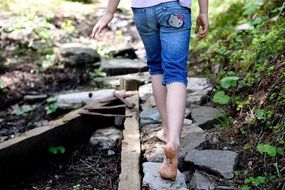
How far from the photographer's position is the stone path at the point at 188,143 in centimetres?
284

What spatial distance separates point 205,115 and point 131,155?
88cm

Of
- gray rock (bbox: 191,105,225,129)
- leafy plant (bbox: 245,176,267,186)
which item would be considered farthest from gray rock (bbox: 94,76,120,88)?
leafy plant (bbox: 245,176,267,186)

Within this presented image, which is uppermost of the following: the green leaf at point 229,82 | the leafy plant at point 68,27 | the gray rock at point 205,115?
the leafy plant at point 68,27

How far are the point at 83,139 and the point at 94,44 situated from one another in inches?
117

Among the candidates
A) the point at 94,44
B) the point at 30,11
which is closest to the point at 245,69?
the point at 94,44

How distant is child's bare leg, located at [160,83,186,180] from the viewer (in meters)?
2.68

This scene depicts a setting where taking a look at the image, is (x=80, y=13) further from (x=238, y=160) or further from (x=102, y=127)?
(x=238, y=160)

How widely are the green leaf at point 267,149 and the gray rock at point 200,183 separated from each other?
0.38 meters

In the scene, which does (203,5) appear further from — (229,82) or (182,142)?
(229,82)

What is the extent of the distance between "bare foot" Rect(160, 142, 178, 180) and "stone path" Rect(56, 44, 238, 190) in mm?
61

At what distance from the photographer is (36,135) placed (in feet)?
12.4

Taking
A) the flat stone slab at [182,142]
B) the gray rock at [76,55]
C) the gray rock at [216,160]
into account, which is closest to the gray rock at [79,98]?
the gray rock at [76,55]

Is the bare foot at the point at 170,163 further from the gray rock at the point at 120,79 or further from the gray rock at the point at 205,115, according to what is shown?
the gray rock at the point at 120,79

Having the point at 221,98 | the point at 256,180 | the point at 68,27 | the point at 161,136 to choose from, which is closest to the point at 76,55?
the point at 68,27
